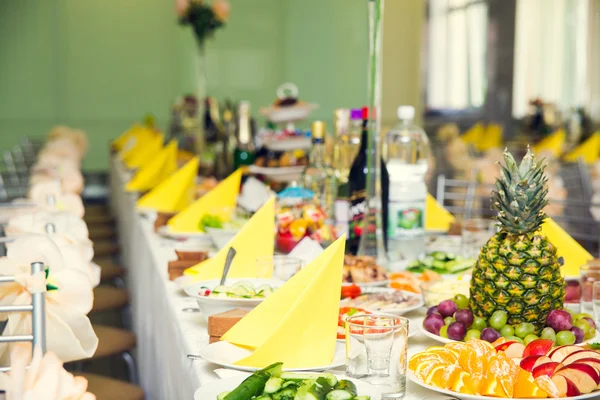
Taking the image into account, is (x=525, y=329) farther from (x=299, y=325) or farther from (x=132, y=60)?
(x=132, y=60)

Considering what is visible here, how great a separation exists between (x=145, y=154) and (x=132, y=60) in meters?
4.95

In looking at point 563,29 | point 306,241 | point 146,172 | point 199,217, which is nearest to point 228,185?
point 199,217

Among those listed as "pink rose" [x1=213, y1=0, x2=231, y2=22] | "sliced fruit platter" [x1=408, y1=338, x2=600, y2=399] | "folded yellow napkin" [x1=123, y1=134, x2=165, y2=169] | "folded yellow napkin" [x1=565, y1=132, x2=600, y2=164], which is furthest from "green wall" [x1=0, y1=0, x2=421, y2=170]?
"sliced fruit platter" [x1=408, y1=338, x2=600, y2=399]

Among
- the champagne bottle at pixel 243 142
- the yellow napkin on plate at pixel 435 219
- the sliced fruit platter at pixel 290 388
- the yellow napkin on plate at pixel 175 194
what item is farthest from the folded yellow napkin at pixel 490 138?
the sliced fruit platter at pixel 290 388

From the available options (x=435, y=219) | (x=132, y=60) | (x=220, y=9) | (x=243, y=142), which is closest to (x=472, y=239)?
(x=435, y=219)

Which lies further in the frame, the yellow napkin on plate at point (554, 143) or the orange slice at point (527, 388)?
the yellow napkin on plate at point (554, 143)

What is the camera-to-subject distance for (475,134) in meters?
8.43

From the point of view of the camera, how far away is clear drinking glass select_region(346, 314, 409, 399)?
113cm

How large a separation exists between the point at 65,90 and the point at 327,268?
355 inches

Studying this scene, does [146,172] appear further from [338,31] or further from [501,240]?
[338,31]

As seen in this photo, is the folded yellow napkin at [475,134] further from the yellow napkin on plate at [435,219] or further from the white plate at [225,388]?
the white plate at [225,388]

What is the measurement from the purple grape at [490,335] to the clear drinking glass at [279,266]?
1.69ft

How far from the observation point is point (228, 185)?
2795 mm

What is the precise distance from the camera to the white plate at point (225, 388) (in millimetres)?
1085
